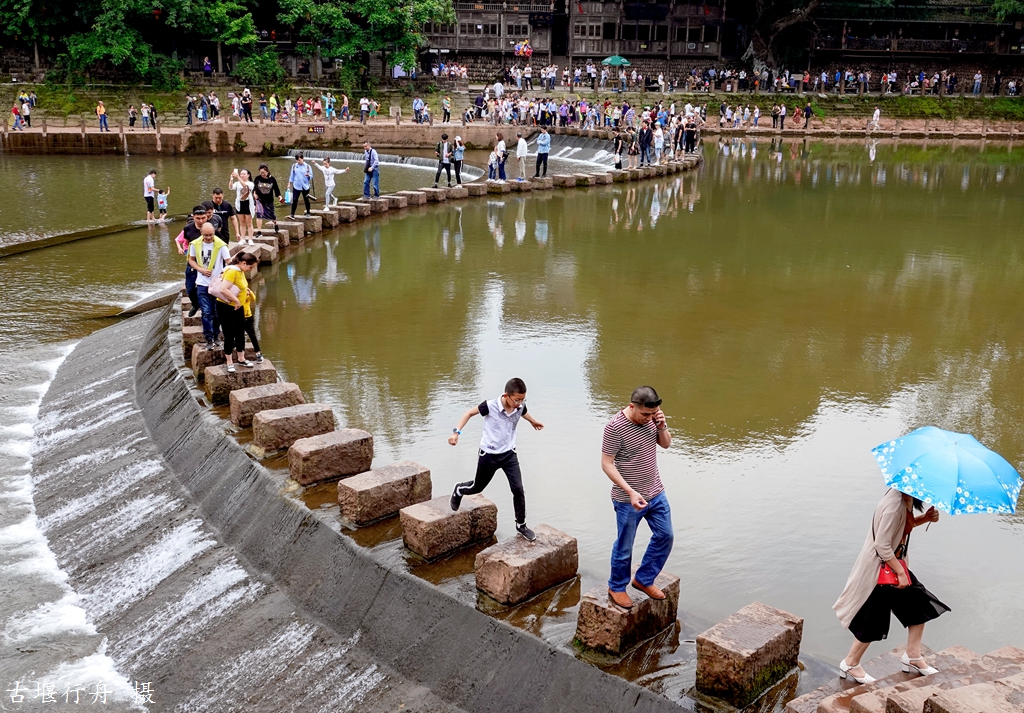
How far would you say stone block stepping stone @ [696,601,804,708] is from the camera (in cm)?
525

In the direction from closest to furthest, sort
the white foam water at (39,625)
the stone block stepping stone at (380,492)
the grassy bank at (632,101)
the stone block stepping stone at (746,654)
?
the stone block stepping stone at (746,654) < the white foam water at (39,625) < the stone block stepping stone at (380,492) < the grassy bank at (632,101)

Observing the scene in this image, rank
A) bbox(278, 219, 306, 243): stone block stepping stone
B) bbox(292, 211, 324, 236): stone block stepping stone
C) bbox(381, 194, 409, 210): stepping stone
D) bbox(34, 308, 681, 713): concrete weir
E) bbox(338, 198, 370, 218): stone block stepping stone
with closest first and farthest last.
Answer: bbox(34, 308, 681, 713): concrete weir → bbox(278, 219, 306, 243): stone block stepping stone → bbox(292, 211, 324, 236): stone block stepping stone → bbox(338, 198, 370, 218): stone block stepping stone → bbox(381, 194, 409, 210): stepping stone

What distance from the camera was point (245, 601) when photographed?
296 inches

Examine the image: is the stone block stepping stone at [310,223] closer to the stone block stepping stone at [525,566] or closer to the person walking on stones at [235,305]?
the person walking on stones at [235,305]

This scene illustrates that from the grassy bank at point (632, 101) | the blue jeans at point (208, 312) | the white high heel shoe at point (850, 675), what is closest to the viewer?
the white high heel shoe at point (850, 675)

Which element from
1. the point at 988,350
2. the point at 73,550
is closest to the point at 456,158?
the point at 988,350

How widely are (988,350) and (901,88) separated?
1908 inches

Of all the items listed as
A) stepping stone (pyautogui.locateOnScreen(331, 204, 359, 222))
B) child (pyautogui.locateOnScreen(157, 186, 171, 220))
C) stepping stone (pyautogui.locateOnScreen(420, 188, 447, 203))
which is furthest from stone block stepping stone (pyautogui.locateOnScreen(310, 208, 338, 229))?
child (pyautogui.locateOnScreen(157, 186, 171, 220))

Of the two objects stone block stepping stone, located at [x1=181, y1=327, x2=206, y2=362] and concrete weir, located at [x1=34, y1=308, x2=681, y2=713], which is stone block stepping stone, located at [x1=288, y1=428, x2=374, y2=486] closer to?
concrete weir, located at [x1=34, y1=308, x2=681, y2=713]

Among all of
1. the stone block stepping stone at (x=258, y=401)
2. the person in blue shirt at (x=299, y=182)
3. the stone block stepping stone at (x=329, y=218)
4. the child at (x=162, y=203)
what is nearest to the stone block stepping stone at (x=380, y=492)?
the stone block stepping stone at (x=258, y=401)

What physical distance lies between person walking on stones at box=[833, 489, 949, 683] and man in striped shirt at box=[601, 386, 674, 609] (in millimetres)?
1124

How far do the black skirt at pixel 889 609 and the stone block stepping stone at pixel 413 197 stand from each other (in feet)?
63.3

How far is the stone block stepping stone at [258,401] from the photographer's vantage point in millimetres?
9484

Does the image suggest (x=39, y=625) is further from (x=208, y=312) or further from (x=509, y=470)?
(x=208, y=312)
